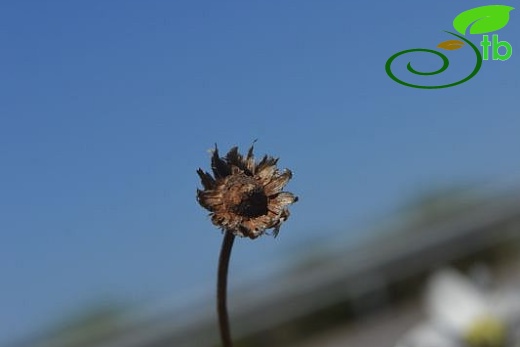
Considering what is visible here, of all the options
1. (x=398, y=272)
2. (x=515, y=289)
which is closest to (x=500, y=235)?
(x=398, y=272)

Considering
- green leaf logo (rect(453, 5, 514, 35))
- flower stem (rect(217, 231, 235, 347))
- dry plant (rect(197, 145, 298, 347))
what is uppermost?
green leaf logo (rect(453, 5, 514, 35))

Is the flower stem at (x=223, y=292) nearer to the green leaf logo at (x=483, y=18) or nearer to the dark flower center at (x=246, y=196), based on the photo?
the dark flower center at (x=246, y=196)

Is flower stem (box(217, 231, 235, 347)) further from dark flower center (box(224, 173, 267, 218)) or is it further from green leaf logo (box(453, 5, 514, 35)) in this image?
green leaf logo (box(453, 5, 514, 35))

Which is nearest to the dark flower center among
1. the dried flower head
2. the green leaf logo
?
the dried flower head

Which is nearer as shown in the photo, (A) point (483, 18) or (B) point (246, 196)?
(B) point (246, 196)

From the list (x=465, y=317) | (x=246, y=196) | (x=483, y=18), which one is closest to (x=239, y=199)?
(x=246, y=196)

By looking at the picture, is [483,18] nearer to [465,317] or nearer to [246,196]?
[465,317]

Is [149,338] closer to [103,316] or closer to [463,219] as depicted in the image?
[103,316]
